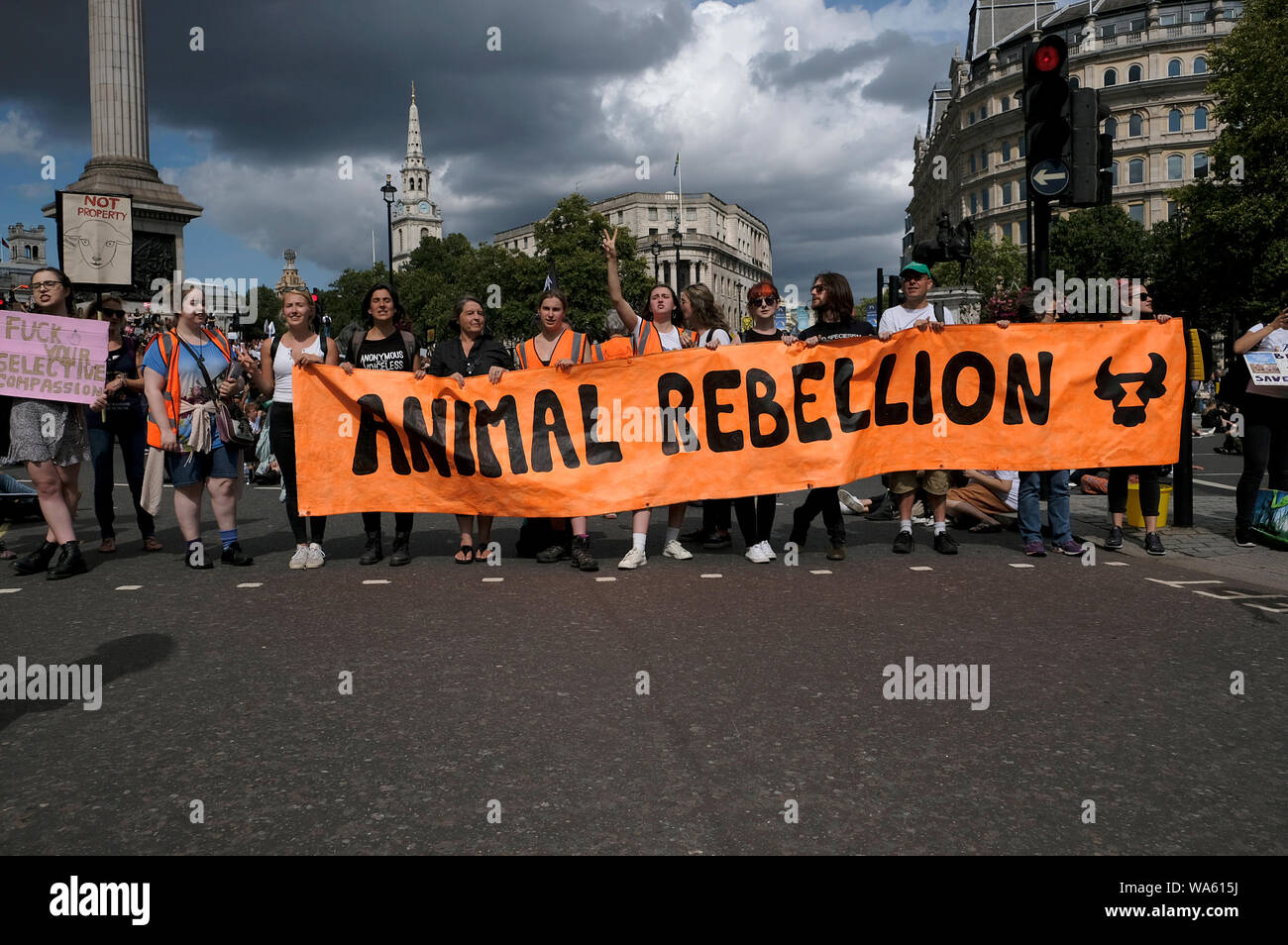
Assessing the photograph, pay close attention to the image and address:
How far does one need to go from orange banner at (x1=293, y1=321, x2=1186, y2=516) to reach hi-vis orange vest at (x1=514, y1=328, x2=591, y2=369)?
165 millimetres

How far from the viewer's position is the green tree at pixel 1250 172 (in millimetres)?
35500

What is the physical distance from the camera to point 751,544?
779cm

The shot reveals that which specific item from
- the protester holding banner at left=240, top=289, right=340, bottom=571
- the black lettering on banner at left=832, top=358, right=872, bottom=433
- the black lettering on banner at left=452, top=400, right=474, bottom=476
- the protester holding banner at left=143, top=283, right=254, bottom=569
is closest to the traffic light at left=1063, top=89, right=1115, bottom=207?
the black lettering on banner at left=832, top=358, right=872, bottom=433

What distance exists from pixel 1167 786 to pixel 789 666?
67.4 inches

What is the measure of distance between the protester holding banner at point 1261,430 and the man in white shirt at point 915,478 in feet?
7.86

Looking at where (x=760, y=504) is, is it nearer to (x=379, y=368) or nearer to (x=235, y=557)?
(x=379, y=368)

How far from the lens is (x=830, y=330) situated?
7.76 meters

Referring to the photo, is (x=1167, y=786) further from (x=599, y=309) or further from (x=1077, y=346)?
(x=599, y=309)

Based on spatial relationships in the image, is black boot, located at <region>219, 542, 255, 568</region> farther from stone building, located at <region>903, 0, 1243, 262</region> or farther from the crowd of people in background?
stone building, located at <region>903, 0, 1243, 262</region>

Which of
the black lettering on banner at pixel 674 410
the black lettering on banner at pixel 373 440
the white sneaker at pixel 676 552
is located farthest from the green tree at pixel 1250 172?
the black lettering on banner at pixel 373 440

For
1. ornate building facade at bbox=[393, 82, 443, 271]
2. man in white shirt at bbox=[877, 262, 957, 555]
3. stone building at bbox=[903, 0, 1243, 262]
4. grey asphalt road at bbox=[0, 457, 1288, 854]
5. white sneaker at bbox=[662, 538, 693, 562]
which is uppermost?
ornate building facade at bbox=[393, 82, 443, 271]

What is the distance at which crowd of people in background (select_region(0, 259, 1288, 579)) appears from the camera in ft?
23.7

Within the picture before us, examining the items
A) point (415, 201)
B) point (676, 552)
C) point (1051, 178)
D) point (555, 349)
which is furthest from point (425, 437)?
point (415, 201)
